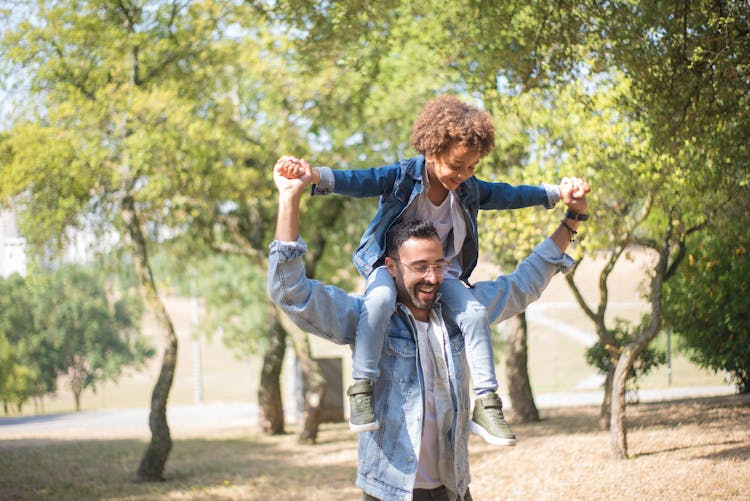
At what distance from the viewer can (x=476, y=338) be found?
318cm

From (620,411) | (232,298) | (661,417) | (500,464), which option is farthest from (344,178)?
(232,298)

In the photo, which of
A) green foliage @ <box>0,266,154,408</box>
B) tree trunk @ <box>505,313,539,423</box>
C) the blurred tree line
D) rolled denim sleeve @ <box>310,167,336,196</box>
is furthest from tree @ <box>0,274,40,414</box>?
rolled denim sleeve @ <box>310,167,336,196</box>

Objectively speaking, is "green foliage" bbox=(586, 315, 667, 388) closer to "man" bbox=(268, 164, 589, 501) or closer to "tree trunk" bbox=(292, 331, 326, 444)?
"tree trunk" bbox=(292, 331, 326, 444)

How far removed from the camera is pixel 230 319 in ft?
82.2

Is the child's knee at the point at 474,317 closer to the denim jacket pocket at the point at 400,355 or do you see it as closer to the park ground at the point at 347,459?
the denim jacket pocket at the point at 400,355

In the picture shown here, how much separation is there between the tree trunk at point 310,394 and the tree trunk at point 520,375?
3.41 m

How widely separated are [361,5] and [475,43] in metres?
1.72

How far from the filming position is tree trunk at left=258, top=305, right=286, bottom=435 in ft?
55.8

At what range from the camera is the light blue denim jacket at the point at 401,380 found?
3068 millimetres

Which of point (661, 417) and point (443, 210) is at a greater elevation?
point (443, 210)

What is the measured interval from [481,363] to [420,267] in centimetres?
45

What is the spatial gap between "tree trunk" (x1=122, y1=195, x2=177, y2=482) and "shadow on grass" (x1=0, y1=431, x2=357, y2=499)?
286 millimetres

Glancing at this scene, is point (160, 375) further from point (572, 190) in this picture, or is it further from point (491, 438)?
point (572, 190)

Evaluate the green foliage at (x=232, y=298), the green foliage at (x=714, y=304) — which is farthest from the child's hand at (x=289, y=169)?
the green foliage at (x=232, y=298)
